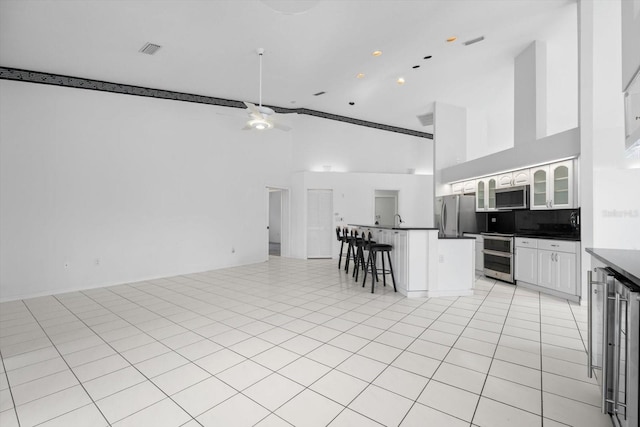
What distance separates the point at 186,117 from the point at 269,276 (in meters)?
3.99

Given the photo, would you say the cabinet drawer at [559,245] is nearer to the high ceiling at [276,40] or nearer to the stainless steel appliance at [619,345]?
the stainless steel appliance at [619,345]

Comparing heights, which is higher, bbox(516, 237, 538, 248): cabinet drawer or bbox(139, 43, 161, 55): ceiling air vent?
bbox(139, 43, 161, 55): ceiling air vent

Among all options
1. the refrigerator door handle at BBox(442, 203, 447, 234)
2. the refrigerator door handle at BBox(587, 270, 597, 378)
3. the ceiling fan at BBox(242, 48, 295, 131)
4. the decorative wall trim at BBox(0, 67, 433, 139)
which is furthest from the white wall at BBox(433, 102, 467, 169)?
the refrigerator door handle at BBox(587, 270, 597, 378)

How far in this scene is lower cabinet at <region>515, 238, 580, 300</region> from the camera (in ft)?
13.8

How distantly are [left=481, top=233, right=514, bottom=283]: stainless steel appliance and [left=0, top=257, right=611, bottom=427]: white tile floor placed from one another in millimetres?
1007

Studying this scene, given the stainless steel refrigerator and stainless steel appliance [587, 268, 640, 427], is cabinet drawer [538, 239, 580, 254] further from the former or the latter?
stainless steel appliance [587, 268, 640, 427]

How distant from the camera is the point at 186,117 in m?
→ 6.66

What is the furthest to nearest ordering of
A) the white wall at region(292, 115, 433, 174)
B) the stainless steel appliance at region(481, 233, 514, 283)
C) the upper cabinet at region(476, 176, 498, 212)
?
the white wall at region(292, 115, 433, 174) < the upper cabinet at region(476, 176, 498, 212) < the stainless steel appliance at region(481, 233, 514, 283)

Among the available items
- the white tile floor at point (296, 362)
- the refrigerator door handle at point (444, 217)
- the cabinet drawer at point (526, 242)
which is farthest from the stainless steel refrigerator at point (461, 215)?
the white tile floor at point (296, 362)

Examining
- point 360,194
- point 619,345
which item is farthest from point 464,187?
point 619,345

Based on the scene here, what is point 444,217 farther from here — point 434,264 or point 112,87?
point 112,87

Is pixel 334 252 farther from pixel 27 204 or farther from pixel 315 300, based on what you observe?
pixel 27 204

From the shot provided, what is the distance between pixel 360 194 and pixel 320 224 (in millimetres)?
1553

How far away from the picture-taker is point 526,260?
502cm
